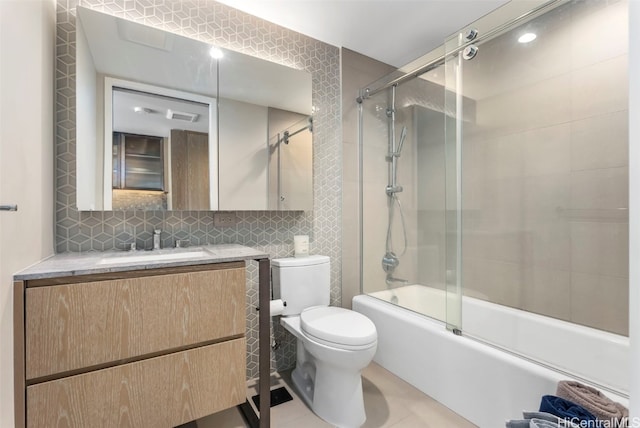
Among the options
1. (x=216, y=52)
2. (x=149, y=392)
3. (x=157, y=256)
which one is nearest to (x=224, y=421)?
(x=149, y=392)

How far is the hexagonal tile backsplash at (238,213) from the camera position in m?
1.36

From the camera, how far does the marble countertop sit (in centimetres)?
99

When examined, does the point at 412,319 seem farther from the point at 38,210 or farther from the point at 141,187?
the point at 38,210

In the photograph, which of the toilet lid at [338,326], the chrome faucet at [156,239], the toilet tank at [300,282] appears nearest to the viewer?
the toilet lid at [338,326]

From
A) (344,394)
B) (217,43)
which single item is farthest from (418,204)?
(217,43)

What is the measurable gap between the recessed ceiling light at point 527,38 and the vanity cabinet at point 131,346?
7.19ft

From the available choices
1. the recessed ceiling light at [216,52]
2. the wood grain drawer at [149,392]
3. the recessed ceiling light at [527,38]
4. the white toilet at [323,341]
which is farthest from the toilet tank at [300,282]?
the recessed ceiling light at [527,38]

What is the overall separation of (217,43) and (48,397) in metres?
1.89

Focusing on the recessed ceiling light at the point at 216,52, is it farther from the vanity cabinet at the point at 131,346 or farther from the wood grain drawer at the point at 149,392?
the wood grain drawer at the point at 149,392

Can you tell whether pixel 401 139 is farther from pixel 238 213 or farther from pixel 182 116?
pixel 182 116

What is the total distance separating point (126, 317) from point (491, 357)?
1.64 m

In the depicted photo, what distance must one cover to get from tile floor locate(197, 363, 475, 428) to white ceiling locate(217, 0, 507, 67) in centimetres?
237

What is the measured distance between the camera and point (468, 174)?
6.64 feet

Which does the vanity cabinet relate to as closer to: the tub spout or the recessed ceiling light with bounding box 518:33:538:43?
the tub spout
